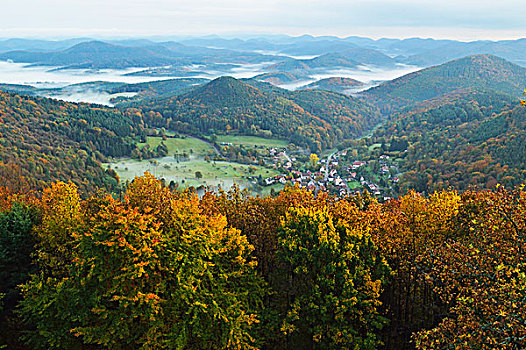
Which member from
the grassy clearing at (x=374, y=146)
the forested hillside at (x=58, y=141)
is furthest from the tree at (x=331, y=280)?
the grassy clearing at (x=374, y=146)

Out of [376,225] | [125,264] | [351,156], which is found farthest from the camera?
[351,156]

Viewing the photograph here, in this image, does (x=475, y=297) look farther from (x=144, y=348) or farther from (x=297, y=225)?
(x=144, y=348)

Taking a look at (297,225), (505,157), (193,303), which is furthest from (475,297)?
(505,157)

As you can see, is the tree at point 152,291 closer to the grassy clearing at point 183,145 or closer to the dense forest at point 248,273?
the dense forest at point 248,273

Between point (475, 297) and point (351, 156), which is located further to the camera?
point (351, 156)

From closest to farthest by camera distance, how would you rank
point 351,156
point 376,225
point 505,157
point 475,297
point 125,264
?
point 475,297 → point 125,264 → point 376,225 → point 505,157 → point 351,156

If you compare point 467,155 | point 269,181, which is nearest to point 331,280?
point 269,181

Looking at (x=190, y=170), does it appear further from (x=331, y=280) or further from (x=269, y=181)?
(x=331, y=280)
